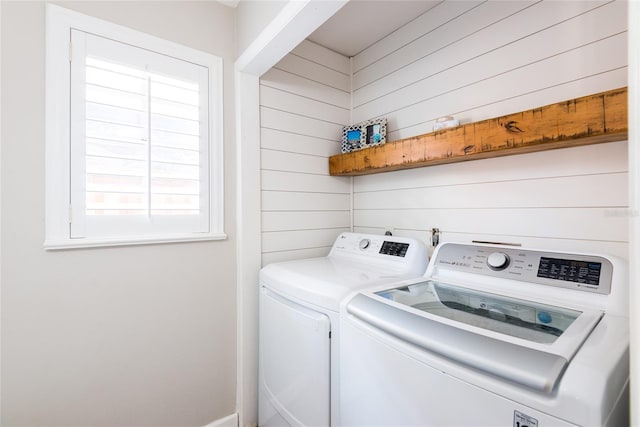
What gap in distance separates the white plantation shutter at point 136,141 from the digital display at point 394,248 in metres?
1.01

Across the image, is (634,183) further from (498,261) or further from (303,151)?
(303,151)

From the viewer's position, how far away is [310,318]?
4.16 feet

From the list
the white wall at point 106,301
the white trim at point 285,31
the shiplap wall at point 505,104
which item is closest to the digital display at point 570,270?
the shiplap wall at point 505,104

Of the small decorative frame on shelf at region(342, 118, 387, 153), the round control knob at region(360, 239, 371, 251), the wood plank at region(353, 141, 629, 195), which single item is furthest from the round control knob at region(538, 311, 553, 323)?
the small decorative frame on shelf at region(342, 118, 387, 153)

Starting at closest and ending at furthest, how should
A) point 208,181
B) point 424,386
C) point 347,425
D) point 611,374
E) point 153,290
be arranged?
point 611,374, point 424,386, point 347,425, point 153,290, point 208,181

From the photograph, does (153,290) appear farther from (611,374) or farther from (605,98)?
(605,98)

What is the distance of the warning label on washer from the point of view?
0.62 m

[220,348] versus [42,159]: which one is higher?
[42,159]

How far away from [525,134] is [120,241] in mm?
1839

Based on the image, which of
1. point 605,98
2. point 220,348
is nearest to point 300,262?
point 220,348

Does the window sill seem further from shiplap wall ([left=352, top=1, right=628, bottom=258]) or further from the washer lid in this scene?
shiplap wall ([left=352, top=1, right=628, bottom=258])

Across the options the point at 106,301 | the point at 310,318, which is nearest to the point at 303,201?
the point at 310,318

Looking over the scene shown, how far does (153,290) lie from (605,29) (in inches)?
90.8

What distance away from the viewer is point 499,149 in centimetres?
126
